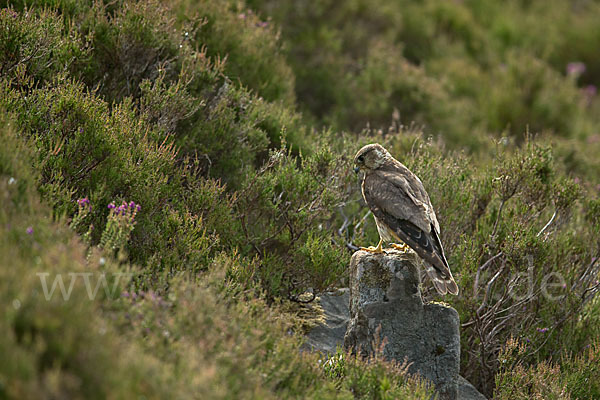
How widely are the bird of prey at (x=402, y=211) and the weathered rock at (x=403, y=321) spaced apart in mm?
189

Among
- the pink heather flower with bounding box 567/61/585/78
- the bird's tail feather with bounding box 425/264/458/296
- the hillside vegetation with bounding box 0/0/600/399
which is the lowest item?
the hillside vegetation with bounding box 0/0/600/399

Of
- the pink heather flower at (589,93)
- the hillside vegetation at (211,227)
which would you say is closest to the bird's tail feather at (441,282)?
the hillside vegetation at (211,227)

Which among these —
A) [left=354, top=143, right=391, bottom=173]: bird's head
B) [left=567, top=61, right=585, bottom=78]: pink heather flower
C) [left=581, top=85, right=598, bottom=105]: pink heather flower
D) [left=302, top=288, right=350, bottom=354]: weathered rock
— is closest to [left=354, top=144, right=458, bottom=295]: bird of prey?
[left=354, top=143, right=391, bottom=173]: bird's head

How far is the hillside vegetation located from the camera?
3.26 meters

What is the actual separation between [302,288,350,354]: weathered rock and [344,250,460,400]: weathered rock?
1.65ft

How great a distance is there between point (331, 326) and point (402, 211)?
1.41 meters

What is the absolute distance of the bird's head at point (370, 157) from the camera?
18.7 feet

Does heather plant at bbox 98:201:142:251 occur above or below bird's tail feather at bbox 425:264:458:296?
below

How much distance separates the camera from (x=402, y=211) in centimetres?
518

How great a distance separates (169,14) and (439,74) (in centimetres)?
709

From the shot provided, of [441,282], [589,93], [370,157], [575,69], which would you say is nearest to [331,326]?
[441,282]

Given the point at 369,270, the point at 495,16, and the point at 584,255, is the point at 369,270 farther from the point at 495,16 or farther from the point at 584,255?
the point at 495,16

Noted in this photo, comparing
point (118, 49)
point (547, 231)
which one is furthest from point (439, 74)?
point (118, 49)

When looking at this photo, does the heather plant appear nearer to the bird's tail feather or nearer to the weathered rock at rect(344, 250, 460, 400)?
the weathered rock at rect(344, 250, 460, 400)
